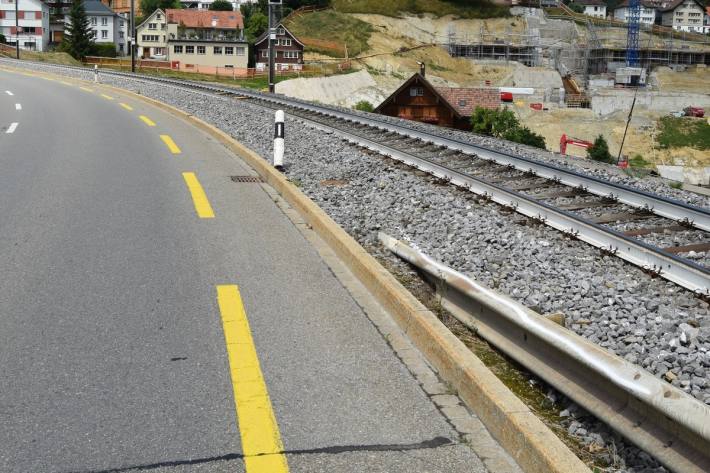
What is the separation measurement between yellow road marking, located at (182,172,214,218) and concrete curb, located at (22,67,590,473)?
6.60 feet

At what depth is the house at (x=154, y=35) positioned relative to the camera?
118875 millimetres

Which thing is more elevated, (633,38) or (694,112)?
(633,38)

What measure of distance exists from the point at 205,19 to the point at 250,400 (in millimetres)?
119905

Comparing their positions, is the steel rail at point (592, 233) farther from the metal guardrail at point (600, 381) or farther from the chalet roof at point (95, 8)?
the chalet roof at point (95, 8)

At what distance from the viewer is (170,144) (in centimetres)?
1623

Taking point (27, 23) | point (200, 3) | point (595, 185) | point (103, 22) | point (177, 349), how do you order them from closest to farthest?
point (177, 349) < point (595, 185) < point (27, 23) < point (103, 22) < point (200, 3)

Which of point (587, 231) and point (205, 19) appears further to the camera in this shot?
point (205, 19)

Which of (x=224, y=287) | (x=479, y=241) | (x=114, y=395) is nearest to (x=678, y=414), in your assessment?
(x=114, y=395)

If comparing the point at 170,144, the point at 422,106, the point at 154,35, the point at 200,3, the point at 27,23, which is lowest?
the point at 170,144

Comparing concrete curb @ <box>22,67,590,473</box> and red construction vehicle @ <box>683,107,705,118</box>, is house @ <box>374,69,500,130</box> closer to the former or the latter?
red construction vehicle @ <box>683,107,705,118</box>

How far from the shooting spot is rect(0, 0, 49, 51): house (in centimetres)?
11444

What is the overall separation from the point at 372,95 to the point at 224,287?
88051 millimetres

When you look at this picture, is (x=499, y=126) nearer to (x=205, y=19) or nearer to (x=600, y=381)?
(x=600, y=381)

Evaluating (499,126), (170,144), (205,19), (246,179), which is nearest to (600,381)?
(246,179)
